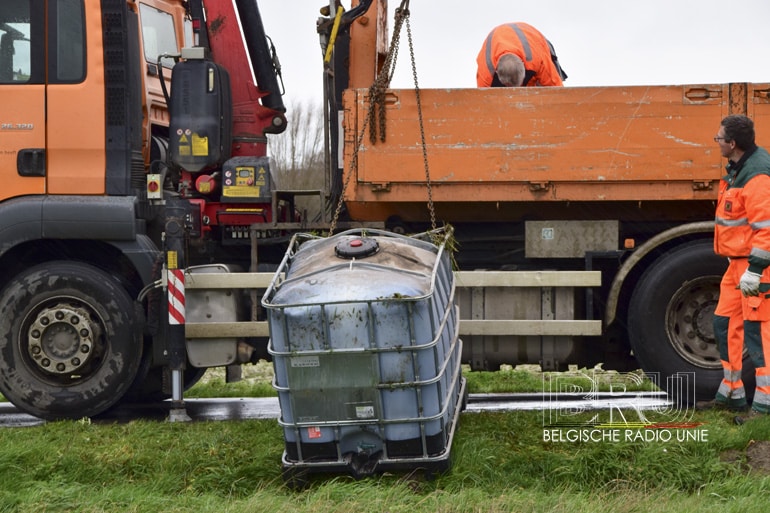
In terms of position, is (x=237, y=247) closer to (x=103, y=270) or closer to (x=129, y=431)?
(x=103, y=270)

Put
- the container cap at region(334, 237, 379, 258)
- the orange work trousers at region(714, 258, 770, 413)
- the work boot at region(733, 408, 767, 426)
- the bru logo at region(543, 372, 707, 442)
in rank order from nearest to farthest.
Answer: the container cap at region(334, 237, 379, 258)
the bru logo at region(543, 372, 707, 442)
the work boot at region(733, 408, 767, 426)
the orange work trousers at region(714, 258, 770, 413)

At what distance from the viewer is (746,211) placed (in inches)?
265

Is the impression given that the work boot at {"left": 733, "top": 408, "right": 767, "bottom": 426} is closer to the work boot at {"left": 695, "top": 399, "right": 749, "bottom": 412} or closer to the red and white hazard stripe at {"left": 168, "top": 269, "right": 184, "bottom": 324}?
the work boot at {"left": 695, "top": 399, "right": 749, "bottom": 412}

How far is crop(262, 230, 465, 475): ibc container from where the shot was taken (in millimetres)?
5305

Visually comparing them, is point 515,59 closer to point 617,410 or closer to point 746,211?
point 746,211

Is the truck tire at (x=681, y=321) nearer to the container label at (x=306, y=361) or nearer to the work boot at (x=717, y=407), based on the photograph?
the work boot at (x=717, y=407)

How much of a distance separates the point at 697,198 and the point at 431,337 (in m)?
2.90

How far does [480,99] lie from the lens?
738 cm

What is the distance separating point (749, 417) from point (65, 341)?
4.71 m

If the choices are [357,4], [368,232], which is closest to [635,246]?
[368,232]

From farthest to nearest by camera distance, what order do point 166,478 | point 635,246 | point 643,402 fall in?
point 643,402
point 635,246
point 166,478

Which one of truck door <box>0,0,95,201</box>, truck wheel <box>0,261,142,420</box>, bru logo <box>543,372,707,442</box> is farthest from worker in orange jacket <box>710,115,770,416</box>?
truck door <box>0,0,95,201</box>

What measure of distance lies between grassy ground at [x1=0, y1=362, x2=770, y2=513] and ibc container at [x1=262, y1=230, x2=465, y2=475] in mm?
176

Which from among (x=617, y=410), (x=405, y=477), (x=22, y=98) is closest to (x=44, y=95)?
(x=22, y=98)
